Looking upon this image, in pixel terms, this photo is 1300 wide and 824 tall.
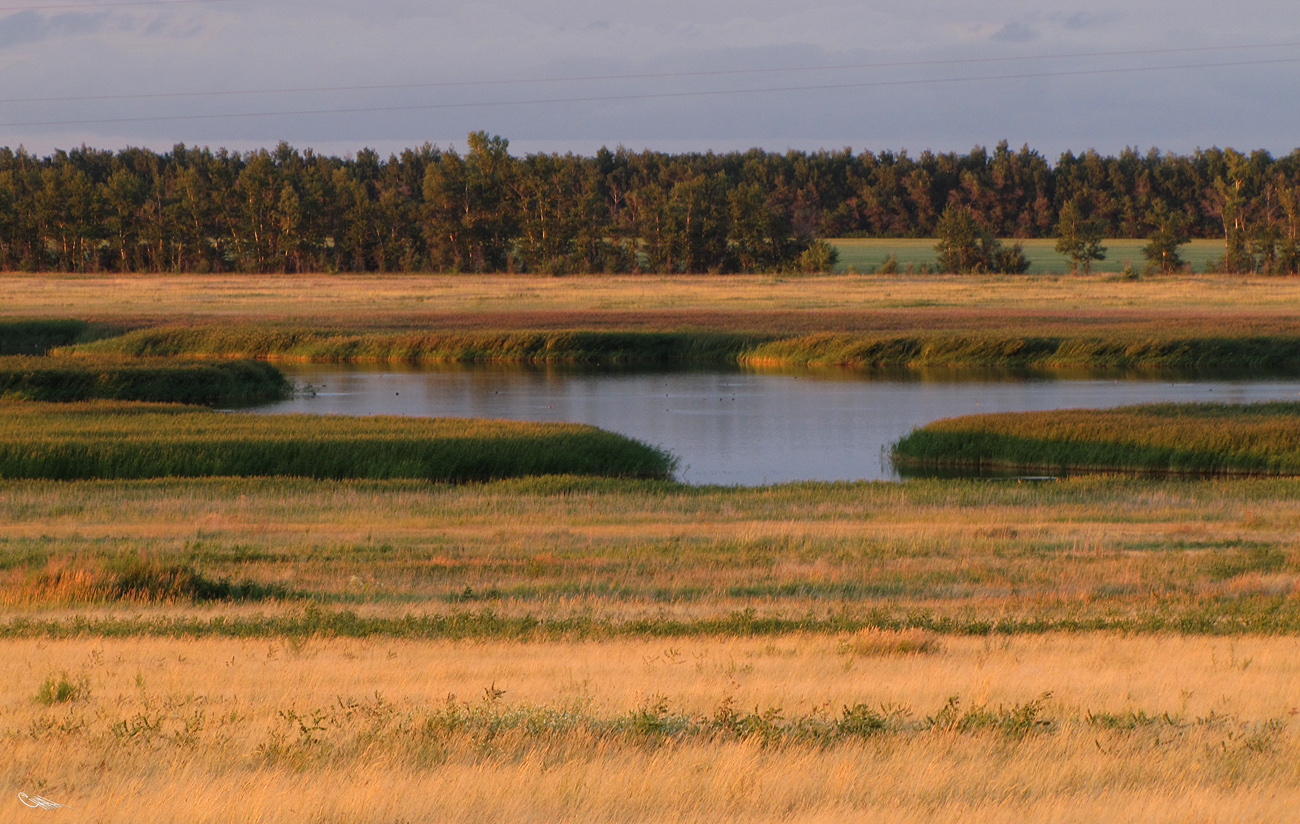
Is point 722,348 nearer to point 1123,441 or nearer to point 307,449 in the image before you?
point 1123,441

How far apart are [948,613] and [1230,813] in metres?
7.04

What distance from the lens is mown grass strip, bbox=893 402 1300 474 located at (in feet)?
101

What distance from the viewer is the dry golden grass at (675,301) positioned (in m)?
76.4

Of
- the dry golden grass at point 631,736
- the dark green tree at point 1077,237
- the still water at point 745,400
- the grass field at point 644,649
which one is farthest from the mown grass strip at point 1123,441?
the dark green tree at point 1077,237

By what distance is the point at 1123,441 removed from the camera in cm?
3222

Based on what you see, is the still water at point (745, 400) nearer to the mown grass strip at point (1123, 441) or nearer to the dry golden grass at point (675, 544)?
the mown grass strip at point (1123, 441)

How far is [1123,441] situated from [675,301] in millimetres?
62602

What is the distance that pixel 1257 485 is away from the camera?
26.2 m

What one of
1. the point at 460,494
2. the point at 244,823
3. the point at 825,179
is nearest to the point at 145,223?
the point at 825,179

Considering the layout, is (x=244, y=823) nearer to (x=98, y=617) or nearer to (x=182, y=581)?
(x=98, y=617)

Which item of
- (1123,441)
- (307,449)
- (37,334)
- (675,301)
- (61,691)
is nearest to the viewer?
(61,691)

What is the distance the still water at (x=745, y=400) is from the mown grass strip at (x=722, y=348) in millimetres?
3847

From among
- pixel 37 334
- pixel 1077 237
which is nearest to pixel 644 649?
pixel 37 334

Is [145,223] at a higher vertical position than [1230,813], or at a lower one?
higher
